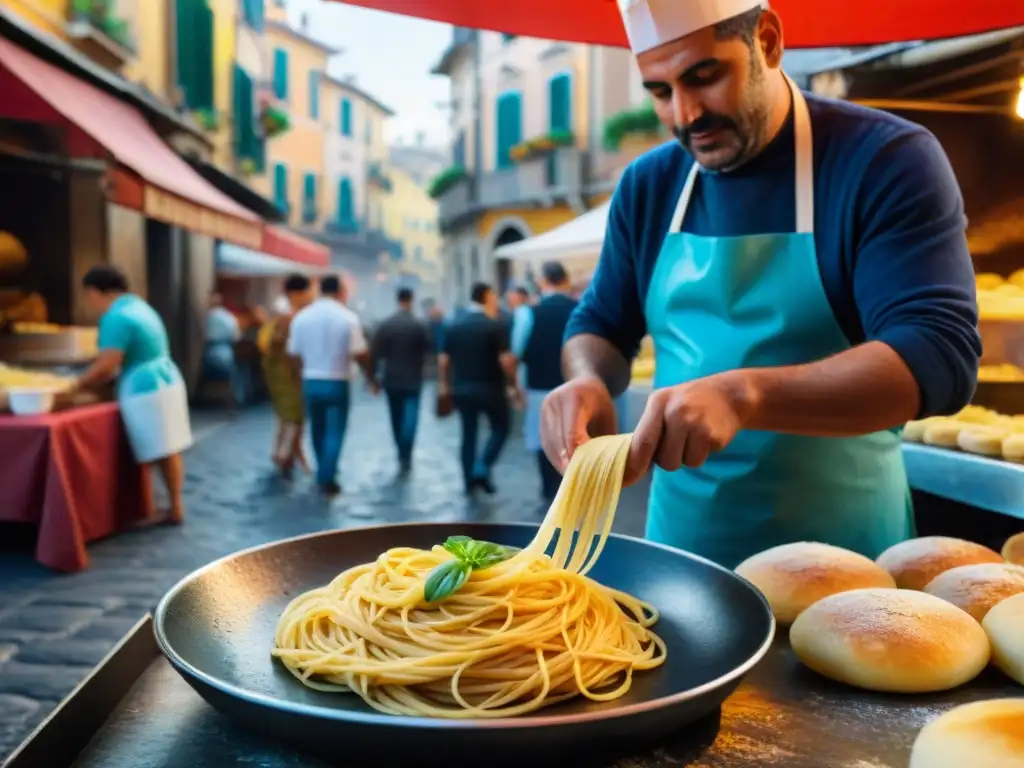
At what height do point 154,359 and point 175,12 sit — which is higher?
point 175,12

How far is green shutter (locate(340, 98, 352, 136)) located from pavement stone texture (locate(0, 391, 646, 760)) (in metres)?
34.0

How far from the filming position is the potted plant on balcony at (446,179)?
90.1 feet

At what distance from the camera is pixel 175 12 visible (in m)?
14.5

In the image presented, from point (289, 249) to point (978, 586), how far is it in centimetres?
1395

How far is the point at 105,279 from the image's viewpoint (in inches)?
253

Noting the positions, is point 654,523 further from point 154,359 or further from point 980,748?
point 154,359

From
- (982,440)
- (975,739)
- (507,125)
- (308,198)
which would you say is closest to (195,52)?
(507,125)

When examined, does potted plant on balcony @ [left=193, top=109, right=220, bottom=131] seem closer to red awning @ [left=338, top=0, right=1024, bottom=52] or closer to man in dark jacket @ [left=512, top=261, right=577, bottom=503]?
man in dark jacket @ [left=512, top=261, right=577, bottom=503]

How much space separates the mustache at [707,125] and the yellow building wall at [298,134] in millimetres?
35893

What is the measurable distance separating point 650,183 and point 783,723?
1.38m

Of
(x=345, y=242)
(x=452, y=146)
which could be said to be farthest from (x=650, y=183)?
(x=345, y=242)

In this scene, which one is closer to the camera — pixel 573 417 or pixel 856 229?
pixel 573 417

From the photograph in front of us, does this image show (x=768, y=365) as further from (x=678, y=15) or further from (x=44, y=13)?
(x=44, y=13)

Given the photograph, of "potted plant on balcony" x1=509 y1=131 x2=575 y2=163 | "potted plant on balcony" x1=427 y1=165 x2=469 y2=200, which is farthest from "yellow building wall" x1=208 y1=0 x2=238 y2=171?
"potted plant on balcony" x1=427 y1=165 x2=469 y2=200
